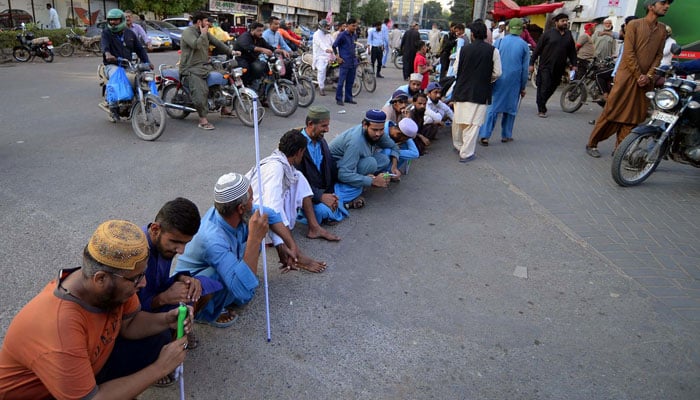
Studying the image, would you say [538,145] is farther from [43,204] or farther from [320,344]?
[43,204]

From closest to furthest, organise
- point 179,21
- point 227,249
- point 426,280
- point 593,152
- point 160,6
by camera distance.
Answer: point 227,249, point 426,280, point 593,152, point 179,21, point 160,6

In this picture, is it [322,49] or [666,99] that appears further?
[322,49]

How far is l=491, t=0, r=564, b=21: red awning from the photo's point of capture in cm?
1852

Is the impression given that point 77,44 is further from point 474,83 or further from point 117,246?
point 117,246

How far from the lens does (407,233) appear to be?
452 centimetres

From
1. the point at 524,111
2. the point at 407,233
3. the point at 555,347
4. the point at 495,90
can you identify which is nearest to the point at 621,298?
the point at 555,347

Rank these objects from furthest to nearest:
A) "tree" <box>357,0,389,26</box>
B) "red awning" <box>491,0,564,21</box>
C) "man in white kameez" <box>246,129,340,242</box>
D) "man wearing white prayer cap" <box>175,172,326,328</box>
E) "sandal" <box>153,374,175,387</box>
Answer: "tree" <box>357,0,389,26</box> < "red awning" <box>491,0,564,21</box> < "man in white kameez" <box>246,129,340,242</box> < "man wearing white prayer cap" <box>175,172,326,328</box> < "sandal" <box>153,374,175,387</box>

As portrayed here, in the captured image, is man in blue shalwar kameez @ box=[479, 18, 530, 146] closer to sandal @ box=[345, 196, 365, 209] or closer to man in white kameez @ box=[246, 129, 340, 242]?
sandal @ box=[345, 196, 365, 209]

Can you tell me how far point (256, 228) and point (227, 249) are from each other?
22cm

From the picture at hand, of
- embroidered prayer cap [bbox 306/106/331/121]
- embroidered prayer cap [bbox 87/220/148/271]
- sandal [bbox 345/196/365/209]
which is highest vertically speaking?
embroidered prayer cap [bbox 306/106/331/121]

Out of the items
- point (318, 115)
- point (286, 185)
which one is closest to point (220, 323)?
point (286, 185)

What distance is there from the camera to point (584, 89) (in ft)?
34.6

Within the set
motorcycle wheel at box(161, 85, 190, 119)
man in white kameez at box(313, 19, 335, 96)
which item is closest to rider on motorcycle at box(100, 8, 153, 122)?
motorcycle wheel at box(161, 85, 190, 119)

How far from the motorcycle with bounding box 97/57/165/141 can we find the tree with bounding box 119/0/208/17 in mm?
23905
